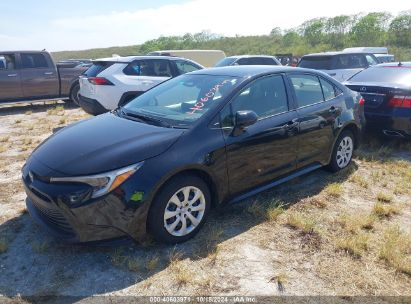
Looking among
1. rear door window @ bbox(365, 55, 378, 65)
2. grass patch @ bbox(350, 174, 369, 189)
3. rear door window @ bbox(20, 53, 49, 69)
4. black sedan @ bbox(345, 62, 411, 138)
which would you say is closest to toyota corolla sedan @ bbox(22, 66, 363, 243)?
grass patch @ bbox(350, 174, 369, 189)

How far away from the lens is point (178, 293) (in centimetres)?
280

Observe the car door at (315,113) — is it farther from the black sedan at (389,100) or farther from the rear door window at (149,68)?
the rear door window at (149,68)

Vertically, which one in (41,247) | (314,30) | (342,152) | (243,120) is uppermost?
(314,30)

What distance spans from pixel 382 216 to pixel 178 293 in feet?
8.21

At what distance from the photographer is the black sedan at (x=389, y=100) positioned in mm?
5859

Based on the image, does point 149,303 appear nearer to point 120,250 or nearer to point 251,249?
point 120,250

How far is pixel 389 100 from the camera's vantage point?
19.6ft

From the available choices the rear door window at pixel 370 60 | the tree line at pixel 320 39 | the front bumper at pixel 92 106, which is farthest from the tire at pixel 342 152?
the tree line at pixel 320 39

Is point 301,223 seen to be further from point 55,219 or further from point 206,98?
point 55,219

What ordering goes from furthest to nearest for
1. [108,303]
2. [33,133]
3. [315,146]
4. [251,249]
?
[33,133] < [315,146] < [251,249] < [108,303]

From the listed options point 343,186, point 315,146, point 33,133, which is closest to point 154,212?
point 315,146

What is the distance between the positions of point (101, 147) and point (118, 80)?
5.14 meters

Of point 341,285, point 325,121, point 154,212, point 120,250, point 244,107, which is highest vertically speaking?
point 244,107

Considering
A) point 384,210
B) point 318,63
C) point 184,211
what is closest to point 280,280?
point 184,211
